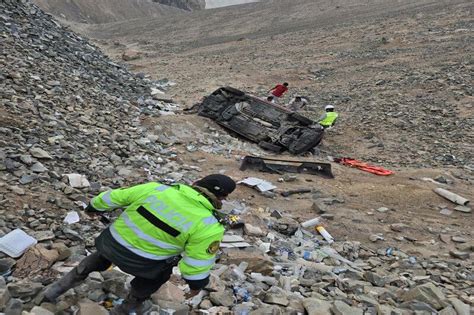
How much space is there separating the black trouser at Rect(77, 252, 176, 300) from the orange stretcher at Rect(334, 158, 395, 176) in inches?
250

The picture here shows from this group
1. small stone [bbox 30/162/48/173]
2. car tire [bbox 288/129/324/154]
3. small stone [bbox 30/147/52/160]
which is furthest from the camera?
car tire [bbox 288/129/324/154]

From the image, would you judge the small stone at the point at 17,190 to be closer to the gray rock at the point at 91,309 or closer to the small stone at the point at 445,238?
the gray rock at the point at 91,309

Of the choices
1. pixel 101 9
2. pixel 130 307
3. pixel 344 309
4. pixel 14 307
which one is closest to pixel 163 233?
pixel 130 307

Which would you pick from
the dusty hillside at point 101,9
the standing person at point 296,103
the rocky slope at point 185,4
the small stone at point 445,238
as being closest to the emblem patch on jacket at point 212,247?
the small stone at point 445,238

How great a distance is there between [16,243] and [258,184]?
412 cm

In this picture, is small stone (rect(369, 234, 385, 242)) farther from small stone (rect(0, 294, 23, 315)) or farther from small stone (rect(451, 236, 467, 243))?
small stone (rect(0, 294, 23, 315))

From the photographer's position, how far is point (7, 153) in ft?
18.9


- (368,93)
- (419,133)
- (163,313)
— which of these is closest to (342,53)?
(368,93)

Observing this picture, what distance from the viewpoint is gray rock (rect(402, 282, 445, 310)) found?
4520mm

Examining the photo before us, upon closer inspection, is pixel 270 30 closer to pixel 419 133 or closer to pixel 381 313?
pixel 419 133

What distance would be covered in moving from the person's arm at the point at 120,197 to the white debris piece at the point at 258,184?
4.22 metres

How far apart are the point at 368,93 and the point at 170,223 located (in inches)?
523

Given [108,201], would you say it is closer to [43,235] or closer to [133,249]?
[133,249]

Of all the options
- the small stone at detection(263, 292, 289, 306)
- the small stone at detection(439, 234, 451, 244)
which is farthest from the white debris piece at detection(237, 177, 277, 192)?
the small stone at detection(263, 292, 289, 306)
